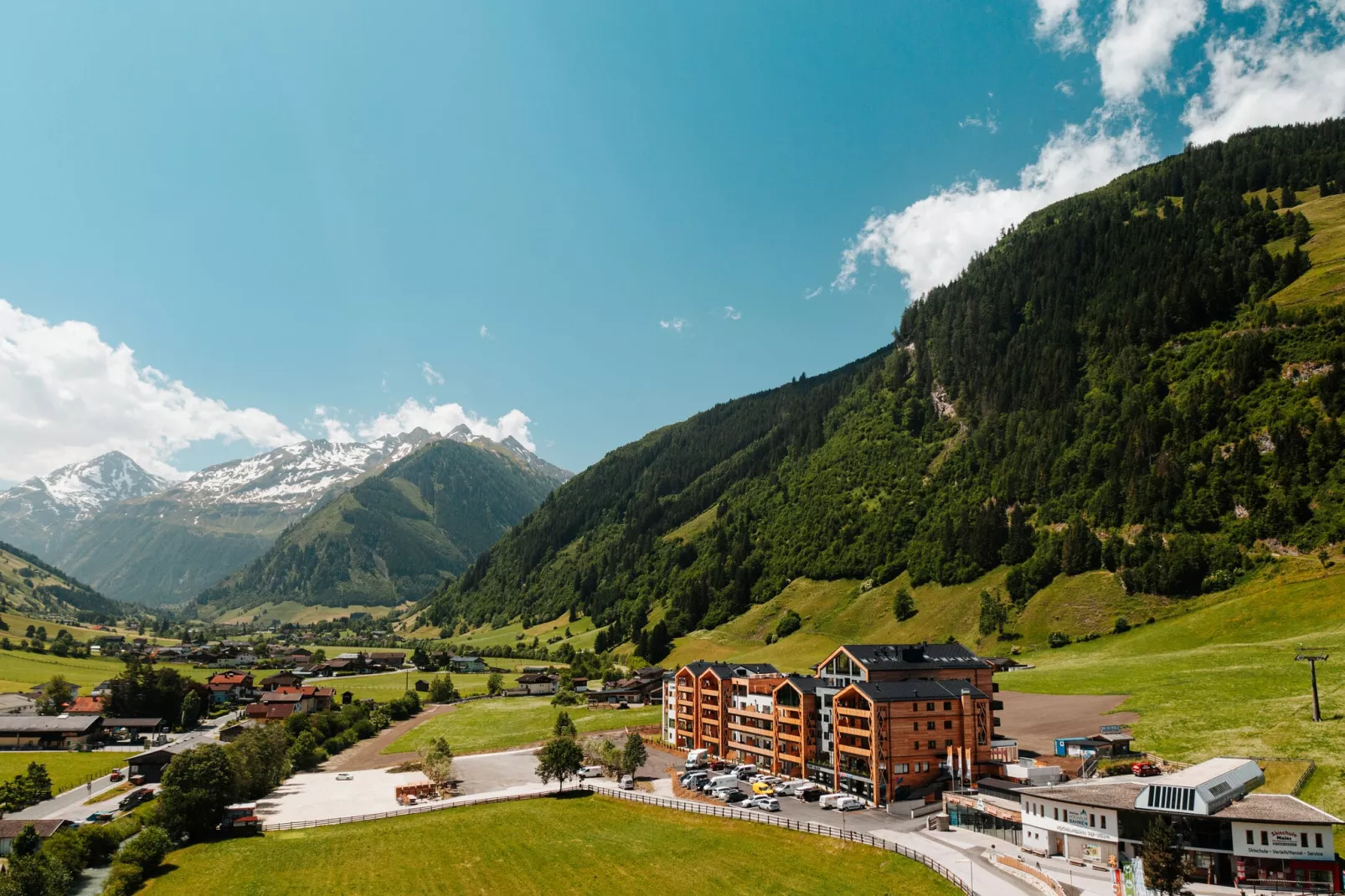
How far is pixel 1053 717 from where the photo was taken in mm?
102750

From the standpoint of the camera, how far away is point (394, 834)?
76.6 meters

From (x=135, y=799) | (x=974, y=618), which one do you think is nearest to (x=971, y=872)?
(x=135, y=799)

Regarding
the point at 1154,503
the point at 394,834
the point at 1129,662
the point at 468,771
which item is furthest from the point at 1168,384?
the point at 394,834

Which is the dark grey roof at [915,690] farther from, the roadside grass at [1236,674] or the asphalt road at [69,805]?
the asphalt road at [69,805]

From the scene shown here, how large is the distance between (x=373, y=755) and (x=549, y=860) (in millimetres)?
67765

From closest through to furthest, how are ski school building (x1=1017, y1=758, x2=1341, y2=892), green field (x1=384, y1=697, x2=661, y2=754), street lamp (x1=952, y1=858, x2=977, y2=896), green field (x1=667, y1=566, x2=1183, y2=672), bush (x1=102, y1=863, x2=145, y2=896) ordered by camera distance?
ski school building (x1=1017, y1=758, x2=1341, y2=892) → street lamp (x1=952, y1=858, x2=977, y2=896) → bush (x1=102, y1=863, x2=145, y2=896) → green field (x1=384, y1=697, x2=661, y2=754) → green field (x1=667, y1=566, x2=1183, y2=672)

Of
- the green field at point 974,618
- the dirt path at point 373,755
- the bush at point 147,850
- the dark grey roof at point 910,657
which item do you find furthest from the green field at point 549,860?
the green field at point 974,618

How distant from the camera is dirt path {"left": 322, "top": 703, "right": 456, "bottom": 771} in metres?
116

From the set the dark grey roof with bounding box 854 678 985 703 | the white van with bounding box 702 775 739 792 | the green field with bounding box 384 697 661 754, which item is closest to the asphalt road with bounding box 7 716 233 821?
the green field with bounding box 384 697 661 754

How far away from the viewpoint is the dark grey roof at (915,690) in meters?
83.2

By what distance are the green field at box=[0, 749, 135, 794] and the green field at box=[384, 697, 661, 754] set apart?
125 ft

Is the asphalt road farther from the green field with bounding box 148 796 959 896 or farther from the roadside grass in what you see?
the roadside grass

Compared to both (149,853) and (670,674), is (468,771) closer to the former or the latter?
(670,674)

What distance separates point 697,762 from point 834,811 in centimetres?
2941
